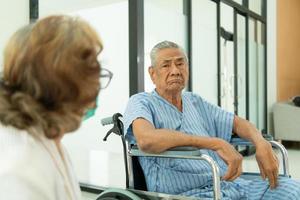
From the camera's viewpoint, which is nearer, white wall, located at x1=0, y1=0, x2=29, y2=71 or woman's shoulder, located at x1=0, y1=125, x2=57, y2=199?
woman's shoulder, located at x1=0, y1=125, x2=57, y2=199

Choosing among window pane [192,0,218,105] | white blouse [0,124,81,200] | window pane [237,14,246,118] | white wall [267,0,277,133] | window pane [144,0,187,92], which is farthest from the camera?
white wall [267,0,277,133]

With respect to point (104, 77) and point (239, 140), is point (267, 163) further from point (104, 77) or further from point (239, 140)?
point (104, 77)

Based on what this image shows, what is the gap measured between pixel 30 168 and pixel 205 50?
3.66m

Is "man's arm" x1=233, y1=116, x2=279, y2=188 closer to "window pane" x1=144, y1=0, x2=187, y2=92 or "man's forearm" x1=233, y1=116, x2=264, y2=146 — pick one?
"man's forearm" x1=233, y1=116, x2=264, y2=146

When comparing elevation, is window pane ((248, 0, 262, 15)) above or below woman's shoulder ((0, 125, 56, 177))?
above

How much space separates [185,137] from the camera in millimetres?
1397

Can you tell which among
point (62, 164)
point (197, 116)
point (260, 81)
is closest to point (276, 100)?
point (260, 81)

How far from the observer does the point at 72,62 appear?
0.67m

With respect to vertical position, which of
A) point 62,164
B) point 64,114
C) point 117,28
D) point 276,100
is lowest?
point 276,100

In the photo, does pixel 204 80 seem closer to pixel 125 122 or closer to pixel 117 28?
pixel 117 28

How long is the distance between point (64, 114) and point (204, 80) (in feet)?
11.6

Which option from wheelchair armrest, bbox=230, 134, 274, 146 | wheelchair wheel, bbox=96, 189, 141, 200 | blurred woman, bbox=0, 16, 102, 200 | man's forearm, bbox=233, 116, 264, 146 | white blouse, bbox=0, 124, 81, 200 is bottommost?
wheelchair wheel, bbox=96, 189, 141, 200

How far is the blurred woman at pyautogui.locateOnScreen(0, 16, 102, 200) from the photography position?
642mm

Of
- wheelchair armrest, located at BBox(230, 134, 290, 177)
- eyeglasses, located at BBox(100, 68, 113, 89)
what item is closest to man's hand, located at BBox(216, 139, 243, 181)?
wheelchair armrest, located at BBox(230, 134, 290, 177)
